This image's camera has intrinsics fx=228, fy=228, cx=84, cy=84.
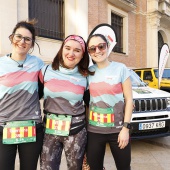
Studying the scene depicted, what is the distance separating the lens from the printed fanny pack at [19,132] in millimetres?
1927

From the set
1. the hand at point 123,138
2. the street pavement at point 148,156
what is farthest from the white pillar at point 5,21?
the hand at point 123,138

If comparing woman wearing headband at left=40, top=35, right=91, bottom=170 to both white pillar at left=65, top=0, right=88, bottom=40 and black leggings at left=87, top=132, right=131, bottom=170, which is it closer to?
black leggings at left=87, top=132, right=131, bottom=170

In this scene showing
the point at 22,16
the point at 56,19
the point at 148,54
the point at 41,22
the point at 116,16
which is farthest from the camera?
the point at 148,54

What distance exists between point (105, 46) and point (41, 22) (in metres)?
8.58

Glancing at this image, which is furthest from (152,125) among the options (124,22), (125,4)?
(124,22)

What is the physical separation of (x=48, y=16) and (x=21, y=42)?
9064mm

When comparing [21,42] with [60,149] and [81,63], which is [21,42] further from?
[60,149]

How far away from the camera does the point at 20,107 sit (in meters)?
1.93

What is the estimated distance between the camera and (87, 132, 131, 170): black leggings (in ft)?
7.13

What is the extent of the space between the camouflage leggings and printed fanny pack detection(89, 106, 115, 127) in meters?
0.20

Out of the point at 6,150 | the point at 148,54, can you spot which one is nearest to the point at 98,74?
the point at 6,150

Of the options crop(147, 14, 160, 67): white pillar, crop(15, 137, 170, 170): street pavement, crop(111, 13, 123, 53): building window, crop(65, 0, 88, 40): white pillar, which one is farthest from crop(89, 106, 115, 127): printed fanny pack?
crop(147, 14, 160, 67): white pillar

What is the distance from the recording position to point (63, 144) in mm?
2113

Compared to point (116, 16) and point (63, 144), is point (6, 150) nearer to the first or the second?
point (63, 144)
